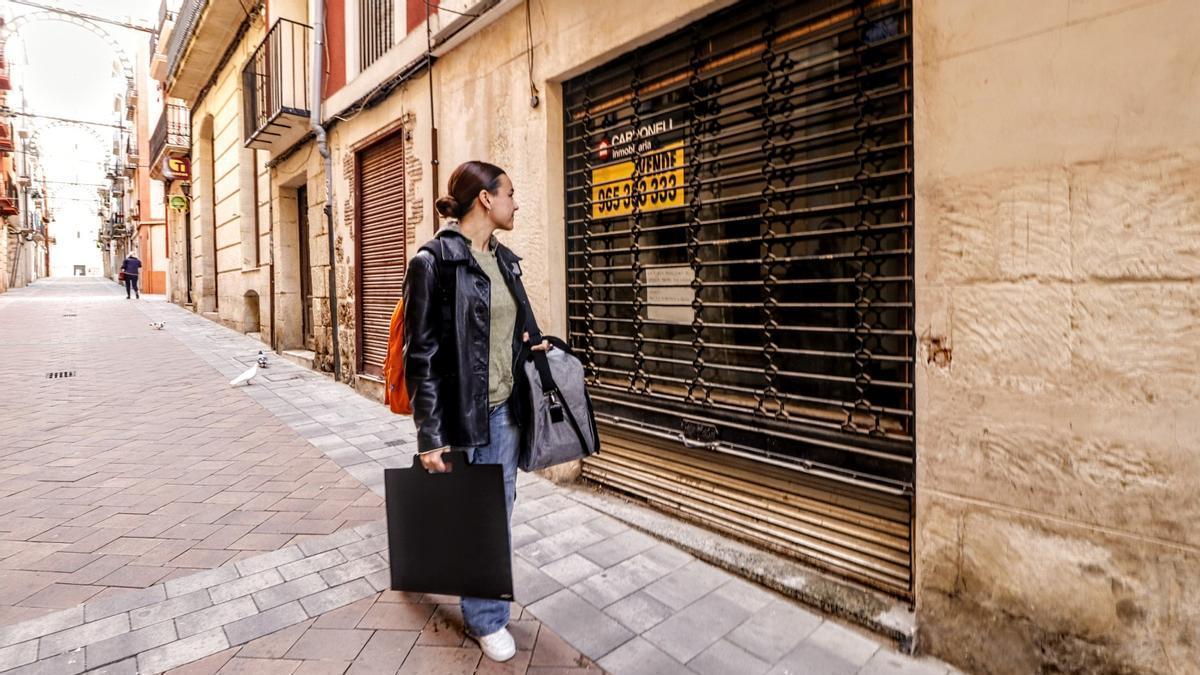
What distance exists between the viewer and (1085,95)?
199 cm

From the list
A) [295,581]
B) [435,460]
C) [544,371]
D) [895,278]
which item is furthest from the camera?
[295,581]

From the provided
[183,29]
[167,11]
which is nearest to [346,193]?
[183,29]

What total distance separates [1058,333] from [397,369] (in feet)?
7.66

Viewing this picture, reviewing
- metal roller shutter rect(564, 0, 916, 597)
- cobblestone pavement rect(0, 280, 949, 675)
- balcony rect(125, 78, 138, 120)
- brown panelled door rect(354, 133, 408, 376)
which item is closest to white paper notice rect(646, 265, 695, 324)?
metal roller shutter rect(564, 0, 916, 597)

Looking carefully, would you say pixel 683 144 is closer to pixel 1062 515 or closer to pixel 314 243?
pixel 1062 515

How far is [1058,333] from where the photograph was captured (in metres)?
2.07

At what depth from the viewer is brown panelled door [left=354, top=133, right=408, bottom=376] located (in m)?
7.26

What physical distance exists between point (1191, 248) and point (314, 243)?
385 inches

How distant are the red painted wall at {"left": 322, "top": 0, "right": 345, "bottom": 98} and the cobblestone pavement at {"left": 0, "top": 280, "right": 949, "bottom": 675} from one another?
5.26 meters

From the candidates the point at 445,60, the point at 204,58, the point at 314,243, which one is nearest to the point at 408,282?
the point at 445,60

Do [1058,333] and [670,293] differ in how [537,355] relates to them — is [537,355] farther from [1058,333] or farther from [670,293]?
[1058,333]

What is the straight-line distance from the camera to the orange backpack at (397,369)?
2.26 metres

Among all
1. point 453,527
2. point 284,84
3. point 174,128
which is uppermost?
point 174,128

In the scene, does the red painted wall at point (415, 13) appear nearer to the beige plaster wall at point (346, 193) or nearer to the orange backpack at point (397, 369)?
the beige plaster wall at point (346, 193)
